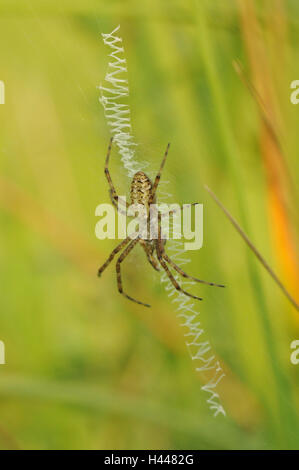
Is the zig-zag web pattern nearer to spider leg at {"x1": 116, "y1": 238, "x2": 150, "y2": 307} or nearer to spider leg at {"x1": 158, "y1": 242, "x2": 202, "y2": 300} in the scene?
spider leg at {"x1": 158, "y1": 242, "x2": 202, "y2": 300}

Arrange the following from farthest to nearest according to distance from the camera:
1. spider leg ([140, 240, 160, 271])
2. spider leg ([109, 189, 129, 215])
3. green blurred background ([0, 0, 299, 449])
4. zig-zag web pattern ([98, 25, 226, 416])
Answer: spider leg ([140, 240, 160, 271]) < spider leg ([109, 189, 129, 215]) < zig-zag web pattern ([98, 25, 226, 416]) < green blurred background ([0, 0, 299, 449])

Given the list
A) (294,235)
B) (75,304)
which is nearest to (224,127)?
(294,235)

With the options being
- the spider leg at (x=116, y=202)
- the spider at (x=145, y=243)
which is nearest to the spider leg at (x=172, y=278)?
the spider at (x=145, y=243)

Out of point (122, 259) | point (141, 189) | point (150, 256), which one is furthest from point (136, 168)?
point (122, 259)

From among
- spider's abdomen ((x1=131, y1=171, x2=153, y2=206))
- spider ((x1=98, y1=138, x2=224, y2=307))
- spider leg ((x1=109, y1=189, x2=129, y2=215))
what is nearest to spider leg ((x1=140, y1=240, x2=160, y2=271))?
spider ((x1=98, y1=138, x2=224, y2=307))

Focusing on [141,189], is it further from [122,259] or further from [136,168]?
[122,259]

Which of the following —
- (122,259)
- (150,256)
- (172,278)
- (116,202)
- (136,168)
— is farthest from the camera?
(122,259)
